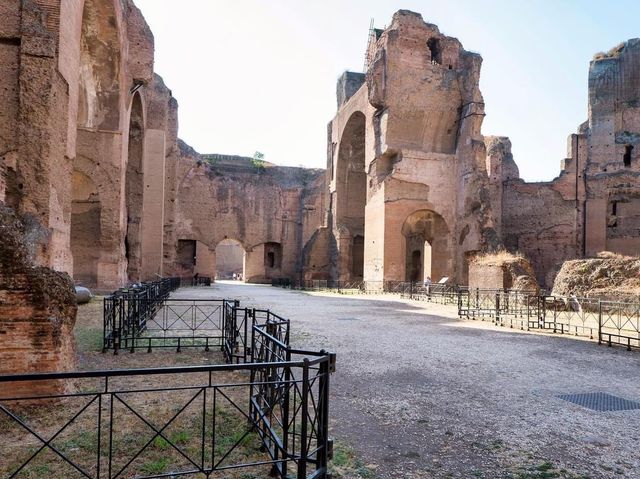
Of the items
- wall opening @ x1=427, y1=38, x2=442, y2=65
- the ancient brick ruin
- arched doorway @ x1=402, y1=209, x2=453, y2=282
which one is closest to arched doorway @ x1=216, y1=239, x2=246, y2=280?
the ancient brick ruin

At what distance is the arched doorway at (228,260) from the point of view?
171 ft

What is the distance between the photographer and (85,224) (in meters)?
17.4

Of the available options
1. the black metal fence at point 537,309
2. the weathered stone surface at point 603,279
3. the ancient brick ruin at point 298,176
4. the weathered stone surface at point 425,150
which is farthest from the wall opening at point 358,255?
the weathered stone surface at point 603,279

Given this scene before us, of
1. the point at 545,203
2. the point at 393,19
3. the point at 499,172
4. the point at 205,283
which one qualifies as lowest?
the point at 205,283

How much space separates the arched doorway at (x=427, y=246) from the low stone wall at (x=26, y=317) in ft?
73.0

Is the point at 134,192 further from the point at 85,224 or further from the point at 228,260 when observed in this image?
the point at 228,260

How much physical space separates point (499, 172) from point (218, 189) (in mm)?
19402

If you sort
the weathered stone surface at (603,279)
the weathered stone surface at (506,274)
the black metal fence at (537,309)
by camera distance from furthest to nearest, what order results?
the weathered stone surface at (506,274) < the weathered stone surface at (603,279) < the black metal fence at (537,309)

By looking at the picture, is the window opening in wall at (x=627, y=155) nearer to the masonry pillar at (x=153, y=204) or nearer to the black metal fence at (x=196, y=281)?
the black metal fence at (x=196, y=281)

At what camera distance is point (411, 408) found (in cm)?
473

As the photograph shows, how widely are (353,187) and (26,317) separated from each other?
2948 cm

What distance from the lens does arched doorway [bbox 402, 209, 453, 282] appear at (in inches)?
1022

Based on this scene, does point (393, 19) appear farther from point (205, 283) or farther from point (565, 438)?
point (565, 438)

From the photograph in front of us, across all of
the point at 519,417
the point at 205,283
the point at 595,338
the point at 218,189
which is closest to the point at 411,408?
the point at 519,417
